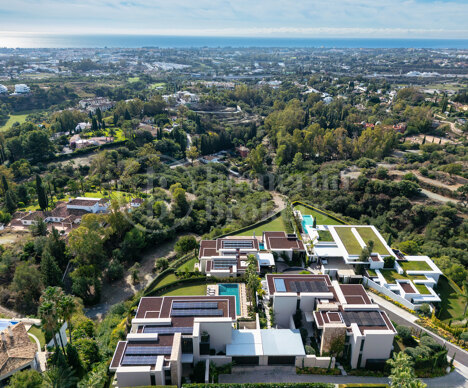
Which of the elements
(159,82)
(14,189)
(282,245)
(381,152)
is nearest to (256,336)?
(282,245)

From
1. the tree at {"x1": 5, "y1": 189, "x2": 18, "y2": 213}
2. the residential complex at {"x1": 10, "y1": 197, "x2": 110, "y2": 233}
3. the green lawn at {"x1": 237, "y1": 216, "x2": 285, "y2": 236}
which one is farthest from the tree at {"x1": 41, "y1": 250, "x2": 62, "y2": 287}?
the tree at {"x1": 5, "y1": 189, "x2": 18, "y2": 213}

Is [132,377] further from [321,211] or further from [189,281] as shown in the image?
[321,211]

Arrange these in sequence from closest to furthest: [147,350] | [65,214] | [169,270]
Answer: [147,350] < [169,270] < [65,214]

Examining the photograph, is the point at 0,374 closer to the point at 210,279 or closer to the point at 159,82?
the point at 210,279

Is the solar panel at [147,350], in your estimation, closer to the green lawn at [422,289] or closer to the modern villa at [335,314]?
the modern villa at [335,314]

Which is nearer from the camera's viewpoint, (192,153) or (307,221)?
(307,221)

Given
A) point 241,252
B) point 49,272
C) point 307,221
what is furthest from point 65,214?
point 307,221

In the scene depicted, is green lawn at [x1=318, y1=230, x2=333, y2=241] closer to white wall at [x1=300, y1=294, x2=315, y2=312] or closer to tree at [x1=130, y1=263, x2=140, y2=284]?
white wall at [x1=300, y1=294, x2=315, y2=312]
